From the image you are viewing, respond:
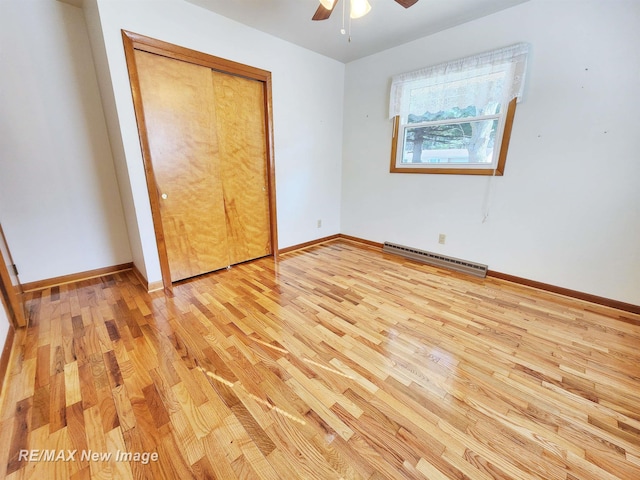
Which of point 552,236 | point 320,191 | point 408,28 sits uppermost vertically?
point 408,28

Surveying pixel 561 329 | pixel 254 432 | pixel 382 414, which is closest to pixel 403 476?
pixel 382 414

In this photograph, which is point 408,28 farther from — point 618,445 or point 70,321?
point 70,321

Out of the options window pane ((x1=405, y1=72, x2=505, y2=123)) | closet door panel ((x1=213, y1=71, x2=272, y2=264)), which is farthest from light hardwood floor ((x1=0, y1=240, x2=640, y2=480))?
window pane ((x1=405, y1=72, x2=505, y2=123))

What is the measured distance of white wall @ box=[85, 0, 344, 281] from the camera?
1.99 meters

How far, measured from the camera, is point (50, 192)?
93.2 inches

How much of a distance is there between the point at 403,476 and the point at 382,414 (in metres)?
0.26

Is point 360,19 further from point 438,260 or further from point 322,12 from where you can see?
point 438,260

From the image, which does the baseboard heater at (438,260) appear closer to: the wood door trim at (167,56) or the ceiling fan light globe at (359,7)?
the wood door trim at (167,56)

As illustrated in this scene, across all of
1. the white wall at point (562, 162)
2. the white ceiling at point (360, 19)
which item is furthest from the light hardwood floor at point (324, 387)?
the white ceiling at point (360, 19)

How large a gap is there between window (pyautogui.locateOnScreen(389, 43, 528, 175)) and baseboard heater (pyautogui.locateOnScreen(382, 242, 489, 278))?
38.5 inches

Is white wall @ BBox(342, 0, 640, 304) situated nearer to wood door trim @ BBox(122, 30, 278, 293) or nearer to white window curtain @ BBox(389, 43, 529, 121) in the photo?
white window curtain @ BBox(389, 43, 529, 121)

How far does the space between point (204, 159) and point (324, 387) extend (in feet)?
7.56

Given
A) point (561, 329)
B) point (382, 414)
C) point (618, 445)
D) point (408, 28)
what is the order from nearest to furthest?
point (618, 445) → point (382, 414) → point (561, 329) → point (408, 28)

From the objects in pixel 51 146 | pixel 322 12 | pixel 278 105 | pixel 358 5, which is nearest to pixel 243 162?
pixel 278 105
